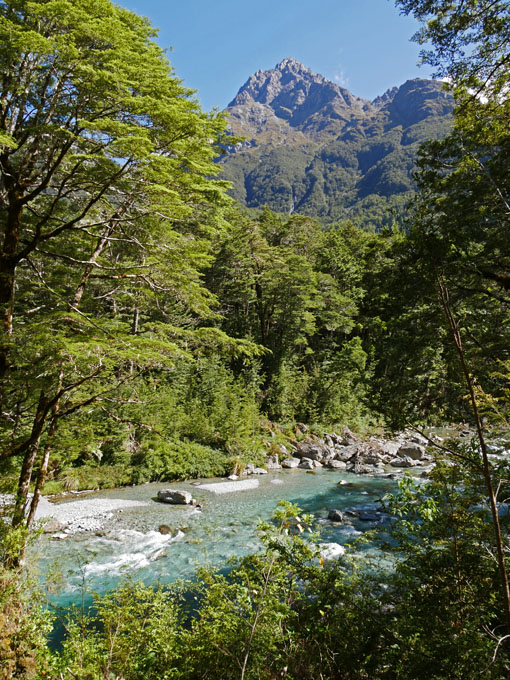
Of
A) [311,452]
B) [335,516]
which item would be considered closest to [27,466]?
[335,516]

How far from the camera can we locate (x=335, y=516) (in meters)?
9.11

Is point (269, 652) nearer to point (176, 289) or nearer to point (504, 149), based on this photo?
point (176, 289)

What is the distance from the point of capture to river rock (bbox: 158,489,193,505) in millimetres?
10086

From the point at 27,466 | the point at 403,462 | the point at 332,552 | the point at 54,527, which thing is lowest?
the point at 403,462

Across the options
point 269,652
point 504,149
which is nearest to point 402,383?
point 504,149

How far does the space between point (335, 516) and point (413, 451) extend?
32.8ft

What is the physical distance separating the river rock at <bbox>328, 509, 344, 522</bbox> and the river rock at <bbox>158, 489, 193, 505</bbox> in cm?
404

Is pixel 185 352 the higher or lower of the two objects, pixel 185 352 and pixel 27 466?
the higher

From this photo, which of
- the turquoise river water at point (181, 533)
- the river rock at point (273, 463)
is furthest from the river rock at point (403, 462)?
the river rock at point (273, 463)

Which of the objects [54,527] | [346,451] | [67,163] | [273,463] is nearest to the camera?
[67,163]

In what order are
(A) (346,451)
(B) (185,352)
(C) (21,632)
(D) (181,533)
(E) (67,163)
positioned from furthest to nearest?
1. (A) (346,451)
2. (D) (181,533)
3. (B) (185,352)
4. (E) (67,163)
5. (C) (21,632)

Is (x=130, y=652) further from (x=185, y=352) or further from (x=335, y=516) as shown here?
(x=335, y=516)

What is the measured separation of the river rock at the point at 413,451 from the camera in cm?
1694

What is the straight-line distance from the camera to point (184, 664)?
275 cm
